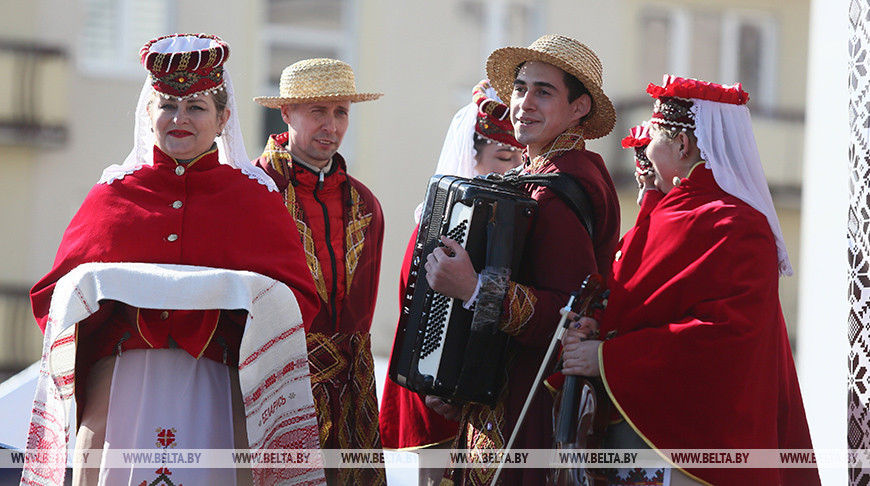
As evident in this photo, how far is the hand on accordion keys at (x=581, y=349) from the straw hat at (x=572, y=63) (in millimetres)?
889

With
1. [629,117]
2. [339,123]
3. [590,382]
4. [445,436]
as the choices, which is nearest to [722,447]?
[590,382]

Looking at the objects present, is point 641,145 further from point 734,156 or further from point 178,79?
point 178,79

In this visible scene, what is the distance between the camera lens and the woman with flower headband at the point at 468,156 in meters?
4.78

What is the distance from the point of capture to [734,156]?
3.81 m

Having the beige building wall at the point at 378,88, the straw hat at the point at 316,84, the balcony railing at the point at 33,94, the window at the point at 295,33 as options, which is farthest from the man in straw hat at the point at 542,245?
the balcony railing at the point at 33,94

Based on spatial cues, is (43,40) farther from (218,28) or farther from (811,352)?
(811,352)

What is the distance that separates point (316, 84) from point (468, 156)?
79cm

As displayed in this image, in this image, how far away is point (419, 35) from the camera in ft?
42.4

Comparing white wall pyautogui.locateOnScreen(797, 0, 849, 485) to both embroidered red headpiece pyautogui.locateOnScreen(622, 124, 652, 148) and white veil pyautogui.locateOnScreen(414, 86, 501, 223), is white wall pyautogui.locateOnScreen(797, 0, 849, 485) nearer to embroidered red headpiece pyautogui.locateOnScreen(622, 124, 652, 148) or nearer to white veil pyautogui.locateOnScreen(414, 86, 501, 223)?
embroidered red headpiece pyautogui.locateOnScreen(622, 124, 652, 148)

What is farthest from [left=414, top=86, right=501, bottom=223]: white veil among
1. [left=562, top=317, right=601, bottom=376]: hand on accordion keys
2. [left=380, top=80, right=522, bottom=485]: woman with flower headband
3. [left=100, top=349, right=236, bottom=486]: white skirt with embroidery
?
[left=100, top=349, right=236, bottom=486]: white skirt with embroidery

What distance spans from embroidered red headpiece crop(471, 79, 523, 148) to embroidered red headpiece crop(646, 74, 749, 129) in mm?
1294

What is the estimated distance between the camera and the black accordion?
3.83 m

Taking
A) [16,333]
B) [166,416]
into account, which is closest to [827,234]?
[166,416]

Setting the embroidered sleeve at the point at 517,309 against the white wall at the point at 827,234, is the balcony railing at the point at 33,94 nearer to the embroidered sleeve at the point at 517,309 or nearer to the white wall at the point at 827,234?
the white wall at the point at 827,234
